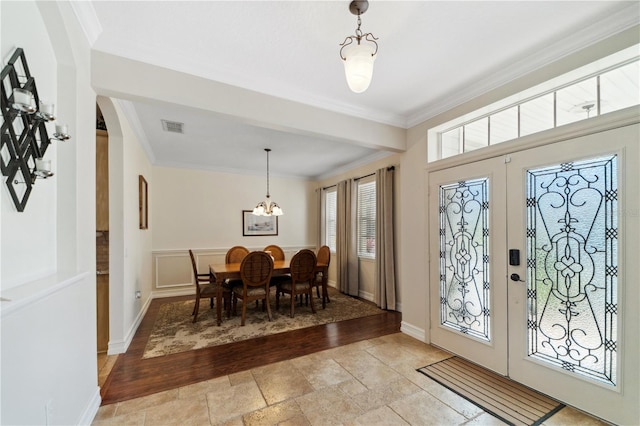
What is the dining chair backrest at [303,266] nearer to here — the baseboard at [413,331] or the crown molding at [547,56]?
the baseboard at [413,331]

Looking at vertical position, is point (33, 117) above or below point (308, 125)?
below

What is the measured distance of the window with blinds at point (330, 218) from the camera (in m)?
6.34

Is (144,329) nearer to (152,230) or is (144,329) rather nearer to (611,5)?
(152,230)

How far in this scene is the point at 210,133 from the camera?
152 inches

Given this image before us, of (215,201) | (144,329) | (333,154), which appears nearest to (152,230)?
(215,201)

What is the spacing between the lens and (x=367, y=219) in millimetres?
5305

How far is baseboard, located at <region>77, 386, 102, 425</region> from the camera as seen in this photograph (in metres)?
1.76

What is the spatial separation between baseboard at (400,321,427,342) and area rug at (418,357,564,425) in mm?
496

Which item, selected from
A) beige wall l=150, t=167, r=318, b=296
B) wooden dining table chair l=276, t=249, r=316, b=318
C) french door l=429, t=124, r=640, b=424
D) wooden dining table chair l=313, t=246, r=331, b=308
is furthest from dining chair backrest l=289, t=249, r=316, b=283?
beige wall l=150, t=167, r=318, b=296

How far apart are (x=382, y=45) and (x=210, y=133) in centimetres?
272

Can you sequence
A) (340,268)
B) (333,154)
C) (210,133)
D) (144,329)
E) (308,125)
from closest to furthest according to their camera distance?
(308,125), (144,329), (210,133), (333,154), (340,268)

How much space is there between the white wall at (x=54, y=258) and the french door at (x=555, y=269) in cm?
318

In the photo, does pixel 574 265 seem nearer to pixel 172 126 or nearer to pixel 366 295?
pixel 366 295

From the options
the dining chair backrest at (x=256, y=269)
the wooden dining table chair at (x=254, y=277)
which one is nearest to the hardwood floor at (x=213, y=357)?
the wooden dining table chair at (x=254, y=277)
